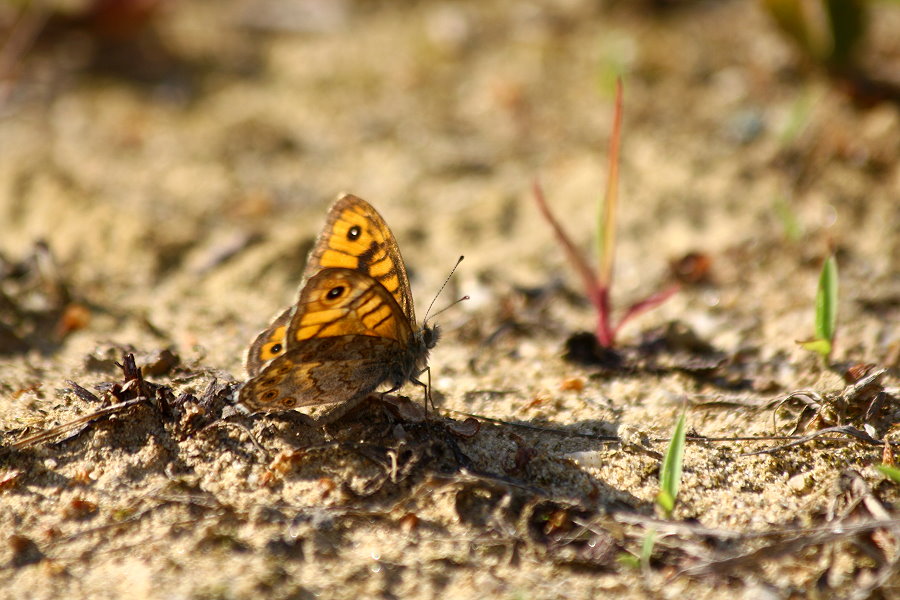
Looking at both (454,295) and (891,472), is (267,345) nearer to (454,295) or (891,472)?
(454,295)

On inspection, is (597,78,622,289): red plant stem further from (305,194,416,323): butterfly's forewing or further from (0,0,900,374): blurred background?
(305,194,416,323): butterfly's forewing

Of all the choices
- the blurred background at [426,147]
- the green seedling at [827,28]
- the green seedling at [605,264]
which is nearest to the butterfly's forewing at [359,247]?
the green seedling at [605,264]

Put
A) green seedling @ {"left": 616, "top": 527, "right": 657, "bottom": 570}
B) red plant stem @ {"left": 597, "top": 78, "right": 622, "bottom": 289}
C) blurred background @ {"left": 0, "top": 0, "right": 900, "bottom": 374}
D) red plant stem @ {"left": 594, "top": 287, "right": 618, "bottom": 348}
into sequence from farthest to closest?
blurred background @ {"left": 0, "top": 0, "right": 900, "bottom": 374}, red plant stem @ {"left": 594, "top": 287, "right": 618, "bottom": 348}, red plant stem @ {"left": 597, "top": 78, "right": 622, "bottom": 289}, green seedling @ {"left": 616, "top": 527, "right": 657, "bottom": 570}

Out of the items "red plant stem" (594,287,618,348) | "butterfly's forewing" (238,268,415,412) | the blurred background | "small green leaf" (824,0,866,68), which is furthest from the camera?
"small green leaf" (824,0,866,68)

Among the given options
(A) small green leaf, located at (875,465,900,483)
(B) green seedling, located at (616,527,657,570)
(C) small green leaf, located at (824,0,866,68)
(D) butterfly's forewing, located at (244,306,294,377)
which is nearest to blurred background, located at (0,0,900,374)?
(C) small green leaf, located at (824,0,866,68)

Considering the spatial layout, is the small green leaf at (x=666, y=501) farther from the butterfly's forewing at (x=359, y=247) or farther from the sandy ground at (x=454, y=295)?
the butterfly's forewing at (x=359, y=247)
